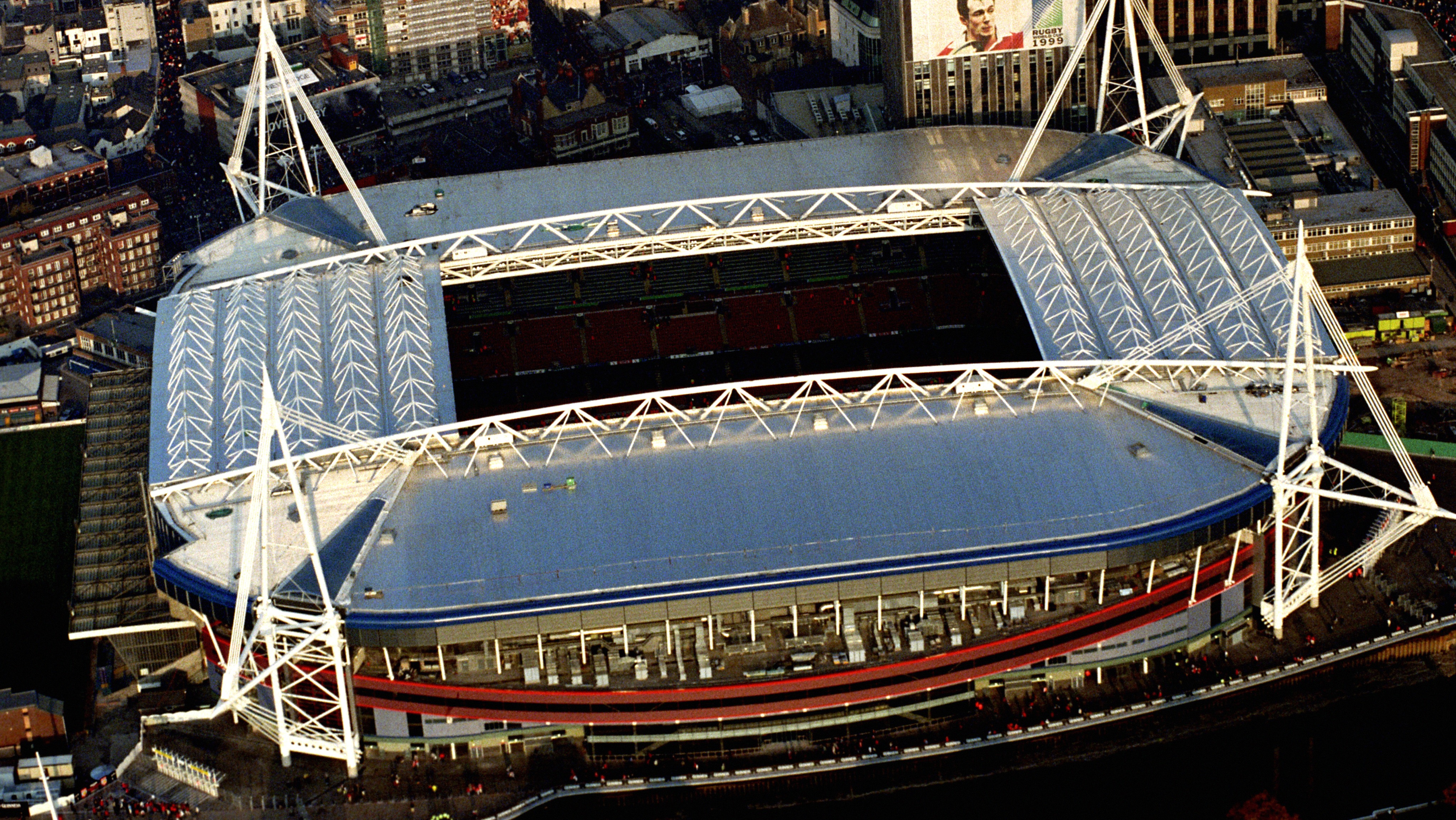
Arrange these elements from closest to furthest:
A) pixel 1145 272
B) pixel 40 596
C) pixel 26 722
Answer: pixel 26 722
pixel 40 596
pixel 1145 272

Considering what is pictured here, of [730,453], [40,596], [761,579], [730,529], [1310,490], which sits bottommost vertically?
[40,596]

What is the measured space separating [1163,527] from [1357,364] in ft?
79.7

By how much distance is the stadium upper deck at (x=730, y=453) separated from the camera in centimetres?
16175

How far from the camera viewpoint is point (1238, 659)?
563 ft

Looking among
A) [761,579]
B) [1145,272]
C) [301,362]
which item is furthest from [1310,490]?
[301,362]

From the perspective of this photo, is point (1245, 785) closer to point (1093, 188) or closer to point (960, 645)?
point (960, 645)

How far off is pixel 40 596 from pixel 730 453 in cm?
5636

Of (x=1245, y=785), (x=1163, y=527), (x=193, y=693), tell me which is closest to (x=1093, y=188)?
(x=1163, y=527)

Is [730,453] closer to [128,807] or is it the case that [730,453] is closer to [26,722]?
[128,807]

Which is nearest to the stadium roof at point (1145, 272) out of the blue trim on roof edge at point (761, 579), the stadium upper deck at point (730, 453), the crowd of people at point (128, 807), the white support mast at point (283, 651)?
the stadium upper deck at point (730, 453)

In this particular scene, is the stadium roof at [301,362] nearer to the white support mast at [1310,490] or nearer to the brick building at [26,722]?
the brick building at [26,722]

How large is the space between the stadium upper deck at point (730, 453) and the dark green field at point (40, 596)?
1774 cm

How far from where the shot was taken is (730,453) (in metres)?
171

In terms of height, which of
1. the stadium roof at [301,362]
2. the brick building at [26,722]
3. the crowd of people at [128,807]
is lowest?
the crowd of people at [128,807]
